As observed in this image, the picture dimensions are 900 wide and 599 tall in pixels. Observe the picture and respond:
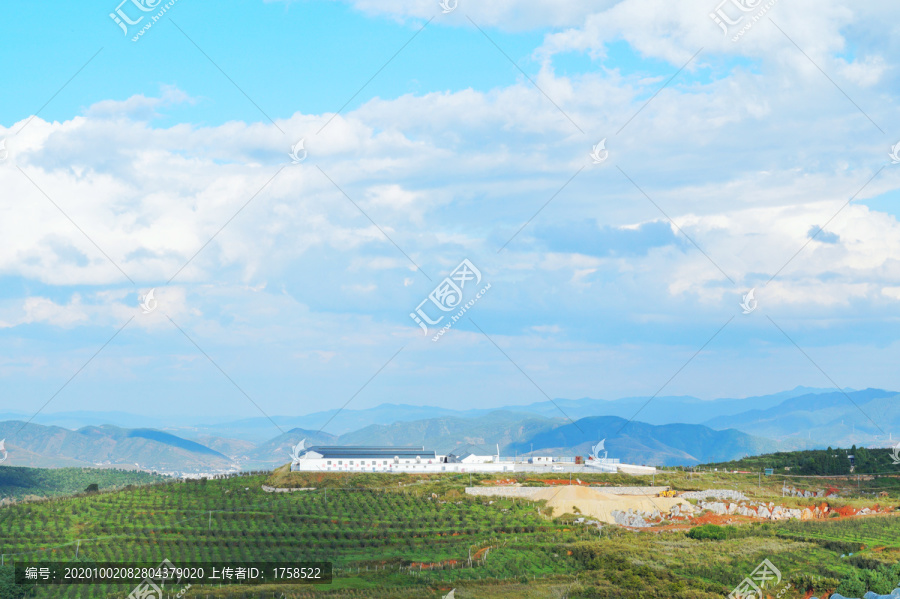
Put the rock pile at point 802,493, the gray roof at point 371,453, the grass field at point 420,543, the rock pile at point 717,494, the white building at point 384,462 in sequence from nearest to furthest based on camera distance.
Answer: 1. the grass field at point 420,543
2. the rock pile at point 717,494
3. the rock pile at point 802,493
4. the white building at point 384,462
5. the gray roof at point 371,453

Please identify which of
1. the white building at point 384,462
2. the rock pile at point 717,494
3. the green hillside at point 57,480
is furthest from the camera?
the green hillside at point 57,480

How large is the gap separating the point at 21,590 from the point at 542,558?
21196mm

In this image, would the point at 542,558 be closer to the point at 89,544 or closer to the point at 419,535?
the point at 419,535

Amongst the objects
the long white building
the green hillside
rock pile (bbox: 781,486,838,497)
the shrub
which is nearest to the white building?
the long white building

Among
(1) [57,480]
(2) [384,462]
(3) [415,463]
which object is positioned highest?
(1) [57,480]

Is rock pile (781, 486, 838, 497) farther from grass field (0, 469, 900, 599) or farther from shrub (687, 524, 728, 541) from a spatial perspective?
shrub (687, 524, 728, 541)

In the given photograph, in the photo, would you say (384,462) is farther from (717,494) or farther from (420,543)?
(420,543)

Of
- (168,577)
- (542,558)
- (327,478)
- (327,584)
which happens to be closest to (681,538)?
(542,558)

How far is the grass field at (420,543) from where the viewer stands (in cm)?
3078

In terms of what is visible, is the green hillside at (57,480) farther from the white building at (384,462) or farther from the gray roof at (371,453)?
the white building at (384,462)

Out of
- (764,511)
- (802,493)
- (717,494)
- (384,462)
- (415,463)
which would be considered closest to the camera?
(764,511)

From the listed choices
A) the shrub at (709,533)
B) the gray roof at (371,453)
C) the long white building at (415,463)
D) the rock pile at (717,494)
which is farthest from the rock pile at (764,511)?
the gray roof at (371,453)

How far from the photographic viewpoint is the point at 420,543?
39.6 m

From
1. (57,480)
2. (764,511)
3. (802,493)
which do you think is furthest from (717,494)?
(57,480)
